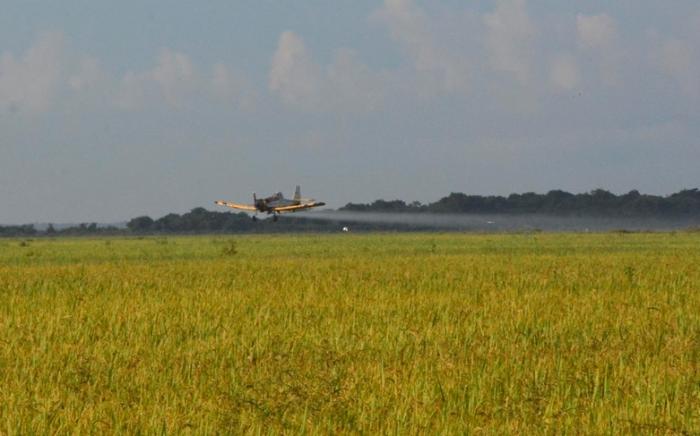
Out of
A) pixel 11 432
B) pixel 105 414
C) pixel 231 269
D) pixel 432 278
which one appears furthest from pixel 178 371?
pixel 231 269

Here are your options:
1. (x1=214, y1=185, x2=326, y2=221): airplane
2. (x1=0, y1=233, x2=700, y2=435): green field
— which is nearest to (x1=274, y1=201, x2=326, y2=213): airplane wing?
(x1=214, y1=185, x2=326, y2=221): airplane

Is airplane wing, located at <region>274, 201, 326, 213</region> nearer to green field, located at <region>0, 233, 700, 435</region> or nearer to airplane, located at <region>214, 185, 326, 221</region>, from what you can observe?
airplane, located at <region>214, 185, 326, 221</region>

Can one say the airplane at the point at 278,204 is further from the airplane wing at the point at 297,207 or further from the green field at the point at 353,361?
the green field at the point at 353,361

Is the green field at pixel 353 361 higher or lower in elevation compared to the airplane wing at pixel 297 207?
lower

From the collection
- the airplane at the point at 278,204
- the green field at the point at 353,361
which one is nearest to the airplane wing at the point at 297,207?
the airplane at the point at 278,204

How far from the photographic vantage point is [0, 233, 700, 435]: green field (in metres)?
8.25

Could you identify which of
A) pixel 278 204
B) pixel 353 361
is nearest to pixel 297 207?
pixel 278 204

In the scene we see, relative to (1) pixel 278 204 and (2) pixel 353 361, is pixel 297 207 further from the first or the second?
(2) pixel 353 361

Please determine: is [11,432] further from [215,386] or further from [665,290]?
[665,290]

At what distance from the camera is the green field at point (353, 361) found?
8.25 meters

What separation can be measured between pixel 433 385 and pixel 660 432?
2432 mm

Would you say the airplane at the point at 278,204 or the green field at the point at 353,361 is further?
the airplane at the point at 278,204

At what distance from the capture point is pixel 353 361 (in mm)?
11398

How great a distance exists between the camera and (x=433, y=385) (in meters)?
9.60
